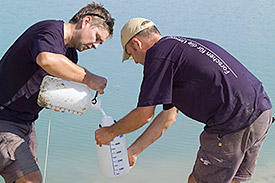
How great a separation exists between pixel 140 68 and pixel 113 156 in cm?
624

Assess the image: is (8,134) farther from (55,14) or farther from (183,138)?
(55,14)

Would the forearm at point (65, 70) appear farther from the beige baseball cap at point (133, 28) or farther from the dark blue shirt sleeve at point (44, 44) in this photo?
the beige baseball cap at point (133, 28)

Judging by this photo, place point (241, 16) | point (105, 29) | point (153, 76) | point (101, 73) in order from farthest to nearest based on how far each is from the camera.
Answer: point (241, 16)
point (101, 73)
point (105, 29)
point (153, 76)

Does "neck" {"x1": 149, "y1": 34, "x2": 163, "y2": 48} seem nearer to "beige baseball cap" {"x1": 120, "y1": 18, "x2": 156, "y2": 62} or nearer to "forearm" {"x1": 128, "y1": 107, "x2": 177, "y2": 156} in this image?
"beige baseball cap" {"x1": 120, "y1": 18, "x2": 156, "y2": 62}

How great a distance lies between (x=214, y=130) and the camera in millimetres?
2564

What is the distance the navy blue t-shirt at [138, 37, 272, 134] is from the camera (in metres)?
2.33

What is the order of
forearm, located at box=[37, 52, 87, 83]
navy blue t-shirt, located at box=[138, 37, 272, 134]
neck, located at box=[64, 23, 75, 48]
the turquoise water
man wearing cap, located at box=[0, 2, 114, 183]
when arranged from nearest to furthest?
navy blue t-shirt, located at box=[138, 37, 272, 134] → forearm, located at box=[37, 52, 87, 83] → man wearing cap, located at box=[0, 2, 114, 183] → neck, located at box=[64, 23, 75, 48] → the turquoise water

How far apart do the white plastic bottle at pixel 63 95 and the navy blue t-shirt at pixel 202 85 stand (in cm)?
51

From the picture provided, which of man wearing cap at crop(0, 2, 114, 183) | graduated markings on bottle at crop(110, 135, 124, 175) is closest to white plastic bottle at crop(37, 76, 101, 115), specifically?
man wearing cap at crop(0, 2, 114, 183)

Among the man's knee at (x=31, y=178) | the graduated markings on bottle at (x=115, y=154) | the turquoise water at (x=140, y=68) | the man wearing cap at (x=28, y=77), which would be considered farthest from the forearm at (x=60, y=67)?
the turquoise water at (x=140, y=68)

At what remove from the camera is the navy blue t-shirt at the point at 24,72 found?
260 cm

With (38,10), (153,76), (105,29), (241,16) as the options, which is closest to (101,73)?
(105,29)

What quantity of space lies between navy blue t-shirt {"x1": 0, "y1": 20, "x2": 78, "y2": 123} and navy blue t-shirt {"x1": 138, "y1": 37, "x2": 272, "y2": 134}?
0.64 metres

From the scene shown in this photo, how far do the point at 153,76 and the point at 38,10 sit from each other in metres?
12.6
